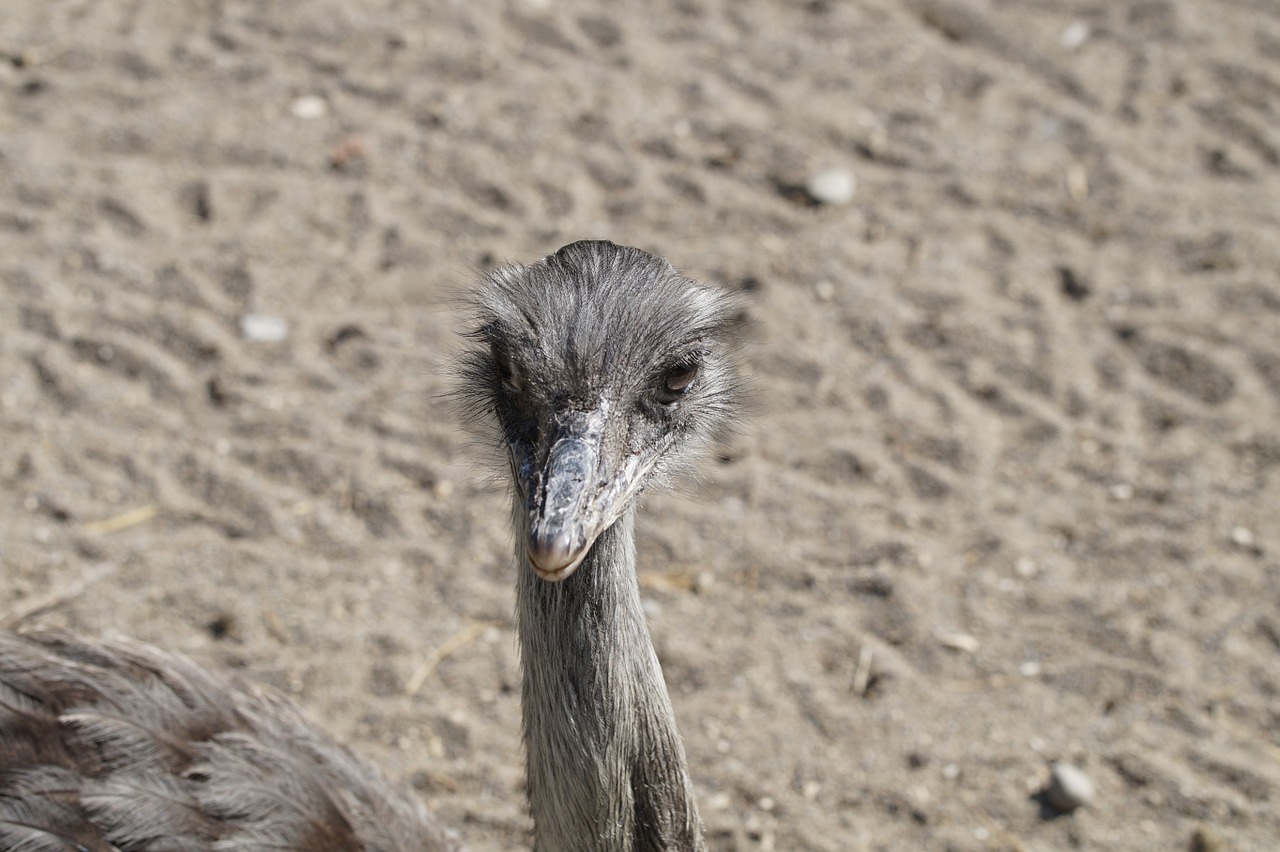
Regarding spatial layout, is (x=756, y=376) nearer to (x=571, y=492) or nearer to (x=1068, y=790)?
(x=1068, y=790)

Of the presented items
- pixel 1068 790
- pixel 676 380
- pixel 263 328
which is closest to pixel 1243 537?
pixel 1068 790

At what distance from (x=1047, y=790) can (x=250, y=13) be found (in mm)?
4272

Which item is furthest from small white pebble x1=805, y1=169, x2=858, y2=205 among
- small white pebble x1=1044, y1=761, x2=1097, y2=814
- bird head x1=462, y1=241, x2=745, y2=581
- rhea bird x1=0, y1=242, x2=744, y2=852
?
bird head x1=462, y1=241, x2=745, y2=581

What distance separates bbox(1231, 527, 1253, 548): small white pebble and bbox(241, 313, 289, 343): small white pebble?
3.11m

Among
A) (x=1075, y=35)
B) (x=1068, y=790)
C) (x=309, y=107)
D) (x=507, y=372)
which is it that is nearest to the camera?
(x=507, y=372)

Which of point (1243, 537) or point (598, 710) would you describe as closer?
point (598, 710)

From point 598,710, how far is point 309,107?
11.9 feet

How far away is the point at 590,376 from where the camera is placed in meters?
2.15

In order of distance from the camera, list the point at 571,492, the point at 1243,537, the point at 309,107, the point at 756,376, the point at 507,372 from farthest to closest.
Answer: the point at 309,107, the point at 756,376, the point at 1243,537, the point at 507,372, the point at 571,492

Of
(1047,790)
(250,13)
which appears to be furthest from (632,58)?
(1047,790)

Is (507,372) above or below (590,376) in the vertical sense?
below

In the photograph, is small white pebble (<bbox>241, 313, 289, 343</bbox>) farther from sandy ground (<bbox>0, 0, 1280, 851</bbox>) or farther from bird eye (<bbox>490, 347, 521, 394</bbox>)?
bird eye (<bbox>490, 347, 521, 394</bbox>)

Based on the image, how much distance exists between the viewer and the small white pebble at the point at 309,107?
510cm

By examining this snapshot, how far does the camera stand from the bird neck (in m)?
2.17
